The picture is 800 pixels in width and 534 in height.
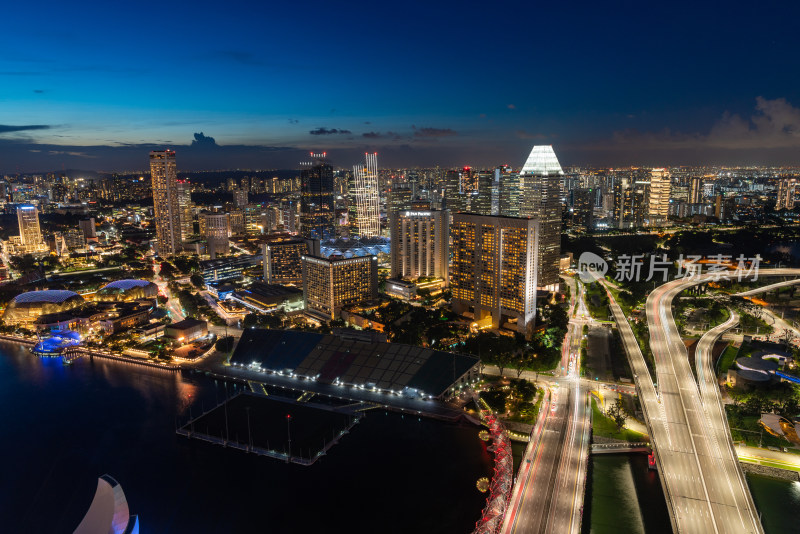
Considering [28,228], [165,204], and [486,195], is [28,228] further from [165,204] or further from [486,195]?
[486,195]

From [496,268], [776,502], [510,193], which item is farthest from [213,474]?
[510,193]

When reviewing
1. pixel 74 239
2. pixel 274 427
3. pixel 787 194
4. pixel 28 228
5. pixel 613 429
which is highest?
pixel 787 194

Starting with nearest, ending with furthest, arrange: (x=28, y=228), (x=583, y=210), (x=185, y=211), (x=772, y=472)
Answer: (x=772, y=472) < (x=28, y=228) < (x=583, y=210) < (x=185, y=211)

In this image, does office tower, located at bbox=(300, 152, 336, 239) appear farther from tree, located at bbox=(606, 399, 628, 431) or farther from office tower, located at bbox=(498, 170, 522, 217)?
tree, located at bbox=(606, 399, 628, 431)

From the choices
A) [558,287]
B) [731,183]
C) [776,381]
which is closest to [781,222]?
[731,183]

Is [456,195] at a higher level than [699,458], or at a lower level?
higher

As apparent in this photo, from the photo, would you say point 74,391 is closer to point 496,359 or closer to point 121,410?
point 121,410

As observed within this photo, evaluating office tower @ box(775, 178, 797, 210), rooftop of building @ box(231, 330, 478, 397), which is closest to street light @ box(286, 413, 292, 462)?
rooftop of building @ box(231, 330, 478, 397)
